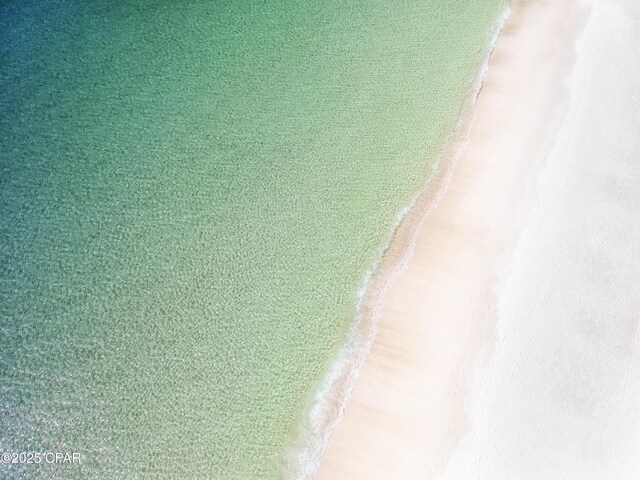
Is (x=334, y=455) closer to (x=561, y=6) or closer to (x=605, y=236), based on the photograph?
(x=605, y=236)

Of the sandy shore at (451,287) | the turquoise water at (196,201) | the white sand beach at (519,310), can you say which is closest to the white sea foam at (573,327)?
the white sand beach at (519,310)

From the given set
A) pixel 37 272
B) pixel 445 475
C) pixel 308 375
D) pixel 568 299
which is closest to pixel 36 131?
pixel 37 272

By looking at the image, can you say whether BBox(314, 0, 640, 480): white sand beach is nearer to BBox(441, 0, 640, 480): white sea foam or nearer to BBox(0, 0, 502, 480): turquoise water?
BBox(441, 0, 640, 480): white sea foam

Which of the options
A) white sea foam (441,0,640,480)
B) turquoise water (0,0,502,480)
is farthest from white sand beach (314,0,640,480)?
turquoise water (0,0,502,480)

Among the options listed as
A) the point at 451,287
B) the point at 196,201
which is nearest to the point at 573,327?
the point at 451,287

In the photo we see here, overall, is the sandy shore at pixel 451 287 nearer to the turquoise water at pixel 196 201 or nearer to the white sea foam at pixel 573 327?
the white sea foam at pixel 573 327

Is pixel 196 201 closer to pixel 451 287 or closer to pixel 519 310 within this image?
pixel 451 287
